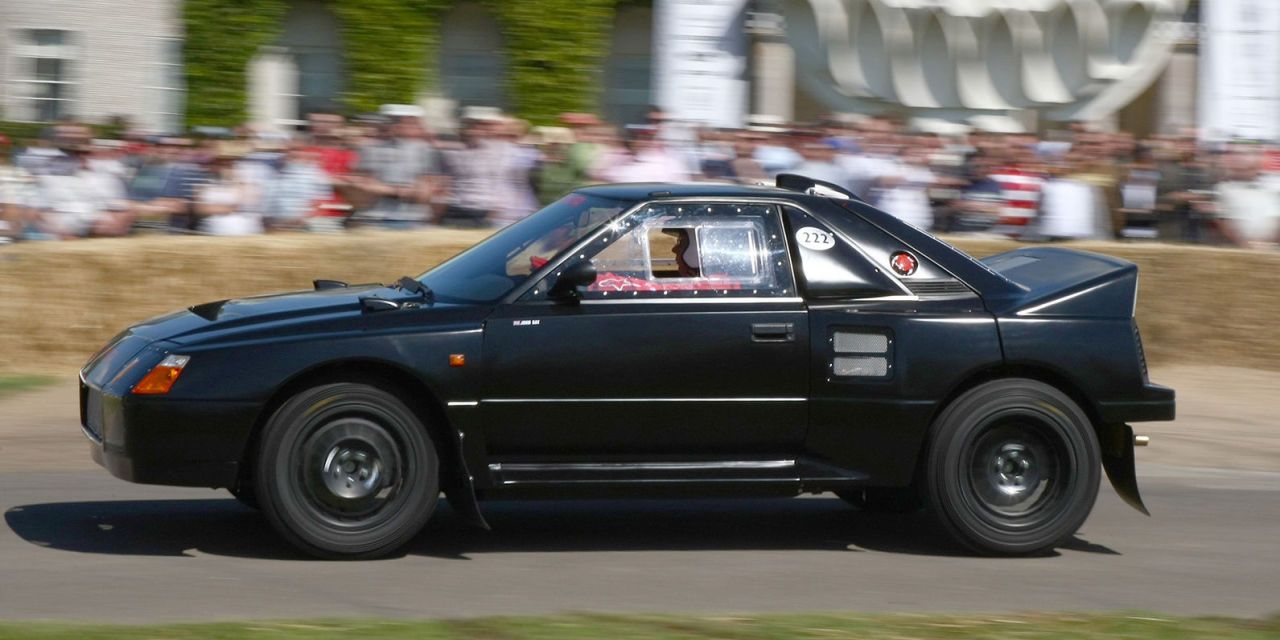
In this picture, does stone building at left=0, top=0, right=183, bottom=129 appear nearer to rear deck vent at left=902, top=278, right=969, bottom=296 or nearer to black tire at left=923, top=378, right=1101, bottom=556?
rear deck vent at left=902, top=278, right=969, bottom=296

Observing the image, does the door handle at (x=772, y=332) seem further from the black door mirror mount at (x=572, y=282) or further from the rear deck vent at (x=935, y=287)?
the black door mirror mount at (x=572, y=282)

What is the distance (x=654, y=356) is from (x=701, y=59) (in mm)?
12309

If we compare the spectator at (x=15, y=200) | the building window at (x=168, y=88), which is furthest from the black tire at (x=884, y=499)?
the building window at (x=168, y=88)

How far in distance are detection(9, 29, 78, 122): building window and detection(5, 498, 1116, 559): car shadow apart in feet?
50.7

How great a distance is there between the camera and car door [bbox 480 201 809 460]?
21.8 ft

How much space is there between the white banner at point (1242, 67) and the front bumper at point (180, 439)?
15083 millimetres

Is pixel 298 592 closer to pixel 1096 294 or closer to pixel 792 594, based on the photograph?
pixel 792 594

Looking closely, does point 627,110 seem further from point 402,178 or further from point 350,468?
point 350,468

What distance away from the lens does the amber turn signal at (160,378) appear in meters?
6.42

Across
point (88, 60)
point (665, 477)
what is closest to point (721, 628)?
point (665, 477)

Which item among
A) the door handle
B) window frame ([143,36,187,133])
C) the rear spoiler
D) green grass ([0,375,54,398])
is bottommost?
green grass ([0,375,54,398])

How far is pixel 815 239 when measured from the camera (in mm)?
6984

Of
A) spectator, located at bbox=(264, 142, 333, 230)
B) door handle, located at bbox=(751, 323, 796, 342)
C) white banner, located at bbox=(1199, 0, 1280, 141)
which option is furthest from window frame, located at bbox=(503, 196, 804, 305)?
white banner, located at bbox=(1199, 0, 1280, 141)

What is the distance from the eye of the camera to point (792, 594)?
251 inches
